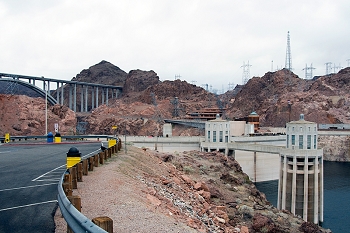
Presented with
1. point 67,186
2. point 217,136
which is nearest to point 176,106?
point 217,136

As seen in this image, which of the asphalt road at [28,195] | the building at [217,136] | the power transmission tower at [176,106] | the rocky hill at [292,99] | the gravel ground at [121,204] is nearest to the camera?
the asphalt road at [28,195]

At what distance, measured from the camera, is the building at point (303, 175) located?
3644 cm

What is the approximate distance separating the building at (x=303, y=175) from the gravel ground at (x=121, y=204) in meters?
25.3

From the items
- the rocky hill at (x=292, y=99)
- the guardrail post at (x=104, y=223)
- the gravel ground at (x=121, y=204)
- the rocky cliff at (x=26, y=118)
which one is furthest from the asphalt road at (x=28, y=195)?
the rocky hill at (x=292, y=99)

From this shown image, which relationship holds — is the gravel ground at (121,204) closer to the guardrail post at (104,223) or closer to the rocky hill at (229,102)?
the guardrail post at (104,223)

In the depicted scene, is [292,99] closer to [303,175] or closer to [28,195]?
[303,175]

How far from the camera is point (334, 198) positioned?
149ft

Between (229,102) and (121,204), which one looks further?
(229,102)

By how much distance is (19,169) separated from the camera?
17.3m

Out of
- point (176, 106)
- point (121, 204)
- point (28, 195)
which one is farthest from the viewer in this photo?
point (176, 106)

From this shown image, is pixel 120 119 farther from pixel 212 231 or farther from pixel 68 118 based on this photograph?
pixel 212 231

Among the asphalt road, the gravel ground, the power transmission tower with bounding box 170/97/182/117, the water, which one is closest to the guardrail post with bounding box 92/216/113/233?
the gravel ground

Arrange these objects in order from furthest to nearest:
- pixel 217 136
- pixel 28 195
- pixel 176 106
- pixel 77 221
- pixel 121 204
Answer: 1. pixel 176 106
2. pixel 217 136
3. pixel 28 195
4. pixel 121 204
5. pixel 77 221

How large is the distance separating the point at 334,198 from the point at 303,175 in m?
11.9
